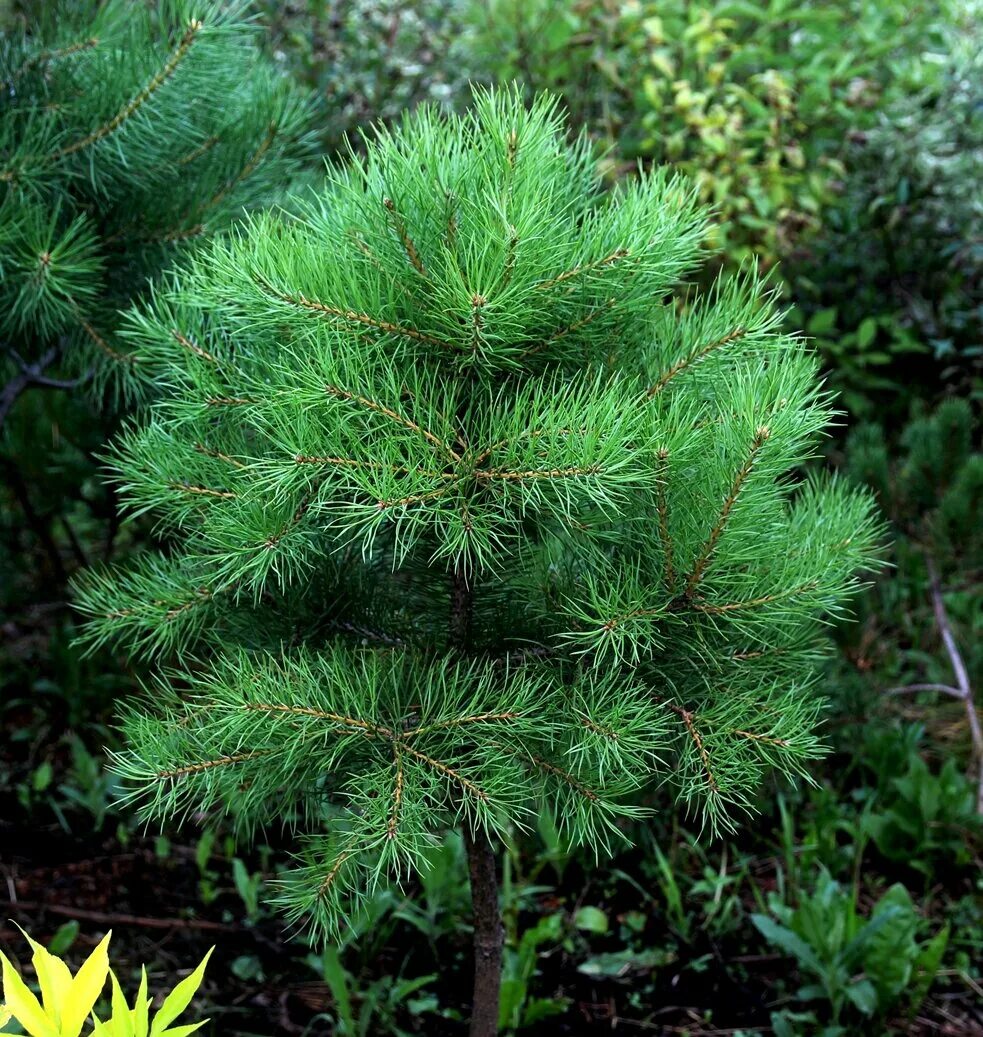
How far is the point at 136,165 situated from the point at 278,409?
2.61 ft

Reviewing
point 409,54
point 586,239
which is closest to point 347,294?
point 586,239

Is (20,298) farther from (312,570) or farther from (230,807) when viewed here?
(230,807)

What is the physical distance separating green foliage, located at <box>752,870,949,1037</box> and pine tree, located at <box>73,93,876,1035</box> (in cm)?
92

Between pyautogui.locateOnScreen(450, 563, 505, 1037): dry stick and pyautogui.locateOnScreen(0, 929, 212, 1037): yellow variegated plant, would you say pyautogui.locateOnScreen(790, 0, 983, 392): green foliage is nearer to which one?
pyautogui.locateOnScreen(450, 563, 505, 1037): dry stick

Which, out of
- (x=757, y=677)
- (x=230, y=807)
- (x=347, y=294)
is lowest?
(x=230, y=807)

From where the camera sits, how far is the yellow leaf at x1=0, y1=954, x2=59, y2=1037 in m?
1.07

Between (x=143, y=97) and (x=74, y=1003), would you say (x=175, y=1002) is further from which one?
(x=143, y=97)

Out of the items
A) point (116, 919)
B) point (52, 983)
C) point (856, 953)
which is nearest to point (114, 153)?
point (52, 983)

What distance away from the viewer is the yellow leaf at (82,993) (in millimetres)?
1088

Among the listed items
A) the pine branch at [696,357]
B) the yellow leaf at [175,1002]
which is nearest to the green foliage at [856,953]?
the pine branch at [696,357]

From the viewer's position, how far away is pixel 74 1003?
1.10 meters

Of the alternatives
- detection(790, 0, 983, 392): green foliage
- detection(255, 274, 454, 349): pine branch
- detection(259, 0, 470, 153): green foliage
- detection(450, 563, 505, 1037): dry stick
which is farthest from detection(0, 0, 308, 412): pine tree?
detection(790, 0, 983, 392): green foliage

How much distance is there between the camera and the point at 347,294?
1.34m

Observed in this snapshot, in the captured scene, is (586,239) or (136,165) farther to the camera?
(136,165)
